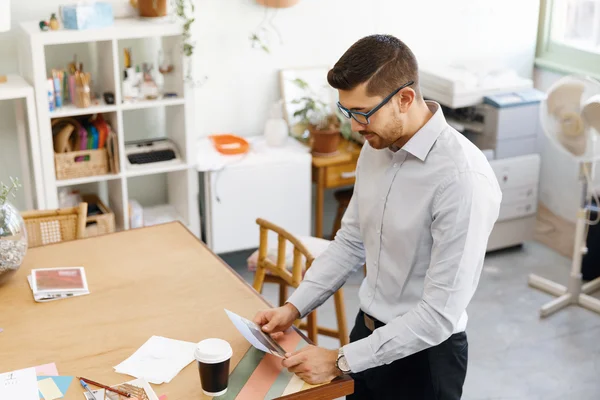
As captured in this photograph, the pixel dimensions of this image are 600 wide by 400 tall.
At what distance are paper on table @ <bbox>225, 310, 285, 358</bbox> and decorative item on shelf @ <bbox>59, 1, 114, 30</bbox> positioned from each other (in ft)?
6.85

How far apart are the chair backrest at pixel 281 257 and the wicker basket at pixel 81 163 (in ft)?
4.06

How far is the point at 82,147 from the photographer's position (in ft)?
13.1

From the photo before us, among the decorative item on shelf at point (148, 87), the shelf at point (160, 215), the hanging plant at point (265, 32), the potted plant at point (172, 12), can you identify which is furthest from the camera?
the hanging plant at point (265, 32)

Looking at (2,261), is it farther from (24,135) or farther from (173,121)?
(173,121)

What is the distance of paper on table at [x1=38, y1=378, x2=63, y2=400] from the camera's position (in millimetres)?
1990

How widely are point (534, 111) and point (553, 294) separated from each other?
1.07 metres

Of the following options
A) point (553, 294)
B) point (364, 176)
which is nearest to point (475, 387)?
point (553, 294)

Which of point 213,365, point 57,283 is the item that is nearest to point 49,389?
point 213,365

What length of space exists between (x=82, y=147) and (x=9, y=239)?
1.52 metres

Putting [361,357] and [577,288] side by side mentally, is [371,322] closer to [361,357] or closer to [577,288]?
[361,357]

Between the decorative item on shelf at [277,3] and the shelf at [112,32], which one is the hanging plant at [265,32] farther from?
the shelf at [112,32]

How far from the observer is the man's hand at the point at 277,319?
224cm

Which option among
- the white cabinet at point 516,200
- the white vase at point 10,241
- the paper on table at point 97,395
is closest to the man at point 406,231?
the paper on table at point 97,395

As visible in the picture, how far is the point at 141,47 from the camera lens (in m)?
4.30
